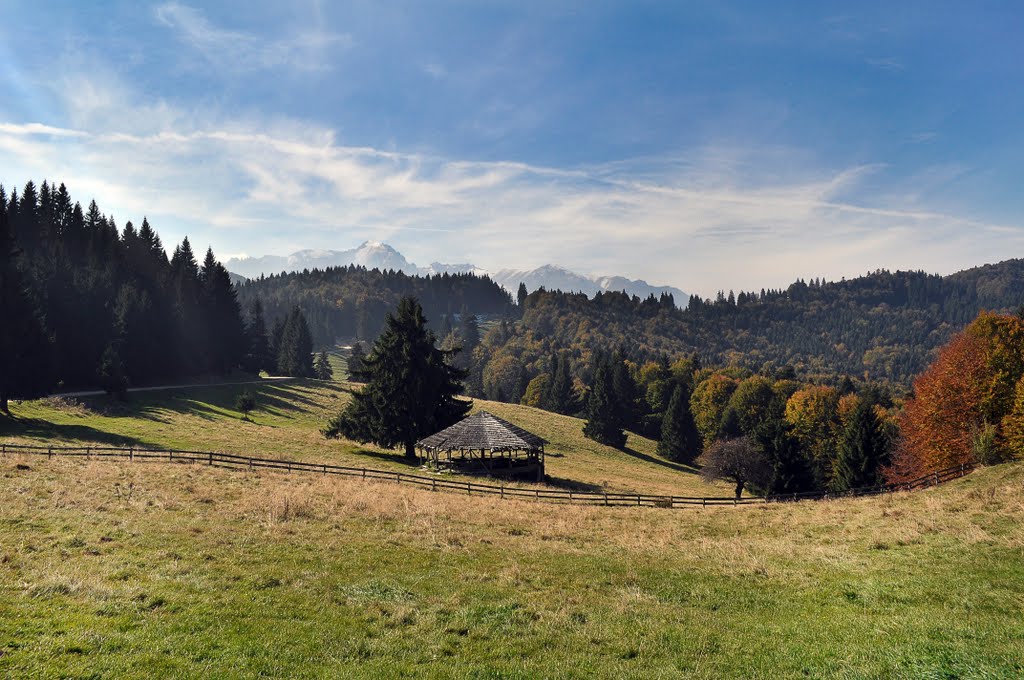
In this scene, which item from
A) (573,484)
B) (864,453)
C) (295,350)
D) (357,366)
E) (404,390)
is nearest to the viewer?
(573,484)

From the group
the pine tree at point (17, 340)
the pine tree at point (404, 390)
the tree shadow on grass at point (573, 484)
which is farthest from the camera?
the pine tree at point (17, 340)

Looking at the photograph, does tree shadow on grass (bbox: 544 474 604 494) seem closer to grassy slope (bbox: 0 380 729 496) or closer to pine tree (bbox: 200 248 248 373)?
grassy slope (bbox: 0 380 729 496)

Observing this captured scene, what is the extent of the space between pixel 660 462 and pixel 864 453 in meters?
32.9

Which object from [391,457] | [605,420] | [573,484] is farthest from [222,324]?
[573,484]

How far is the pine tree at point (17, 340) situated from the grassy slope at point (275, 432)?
2343 millimetres

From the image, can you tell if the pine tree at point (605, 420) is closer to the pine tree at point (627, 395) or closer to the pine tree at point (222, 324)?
the pine tree at point (627, 395)

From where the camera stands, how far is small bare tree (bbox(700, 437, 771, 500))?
5097cm

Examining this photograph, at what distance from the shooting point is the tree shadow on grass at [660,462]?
77.7 m

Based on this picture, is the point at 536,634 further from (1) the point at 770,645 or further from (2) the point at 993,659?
(2) the point at 993,659

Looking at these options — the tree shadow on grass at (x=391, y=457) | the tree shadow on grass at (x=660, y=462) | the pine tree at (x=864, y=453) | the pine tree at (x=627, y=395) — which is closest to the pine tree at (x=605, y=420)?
the tree shadow on grass at (x=660, y=462)

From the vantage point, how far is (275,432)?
56.2 m

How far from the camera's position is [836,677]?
9961 millimetres

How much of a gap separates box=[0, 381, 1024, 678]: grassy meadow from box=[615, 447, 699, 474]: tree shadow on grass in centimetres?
4825

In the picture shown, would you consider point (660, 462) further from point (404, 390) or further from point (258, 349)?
point (258, 349)
